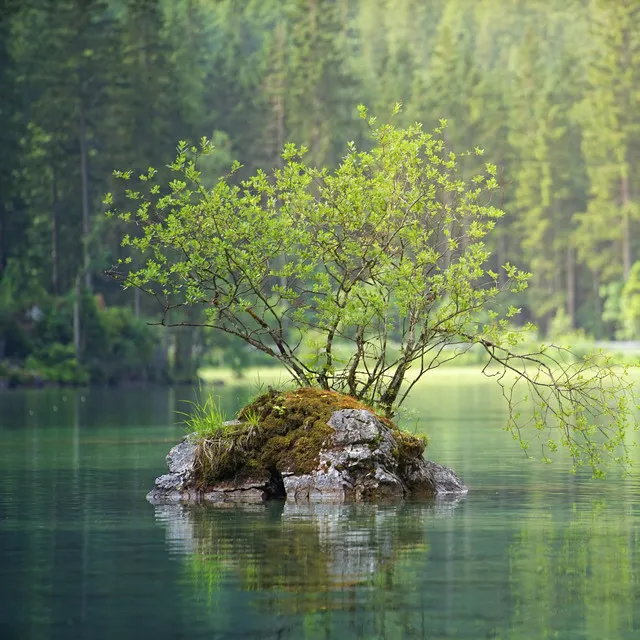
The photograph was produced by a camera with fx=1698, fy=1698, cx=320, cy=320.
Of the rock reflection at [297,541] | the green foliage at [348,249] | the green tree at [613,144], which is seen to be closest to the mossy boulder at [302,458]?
the rock reflection at [297,541]

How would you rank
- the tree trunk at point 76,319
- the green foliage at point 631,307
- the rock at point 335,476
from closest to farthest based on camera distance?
the rock at point 335,476 → the tree trunk at point 76,319 → the green foliage at point 631,307

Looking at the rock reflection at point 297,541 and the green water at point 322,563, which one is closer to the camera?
the green water at point 322,563

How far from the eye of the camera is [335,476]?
22.8m

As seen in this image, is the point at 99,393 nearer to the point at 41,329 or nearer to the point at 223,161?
the point at 41,329

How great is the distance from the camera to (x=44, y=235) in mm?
87875

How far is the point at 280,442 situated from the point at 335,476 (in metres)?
0.94

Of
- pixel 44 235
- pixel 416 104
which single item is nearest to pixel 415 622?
pixel 44 235

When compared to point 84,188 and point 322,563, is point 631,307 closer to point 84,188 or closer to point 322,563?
point 84,188

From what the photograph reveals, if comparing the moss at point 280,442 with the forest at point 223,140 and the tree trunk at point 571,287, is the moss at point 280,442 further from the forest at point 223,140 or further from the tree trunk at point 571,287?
the tree trunk at point 571,287

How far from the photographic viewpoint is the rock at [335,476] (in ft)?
74.8

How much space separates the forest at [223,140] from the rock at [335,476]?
1945 inches

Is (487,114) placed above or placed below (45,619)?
above

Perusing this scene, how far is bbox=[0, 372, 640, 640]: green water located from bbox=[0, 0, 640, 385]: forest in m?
50.2

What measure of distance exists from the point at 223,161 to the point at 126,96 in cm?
878
